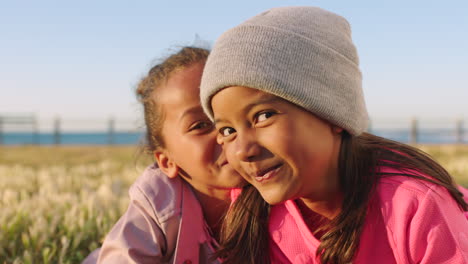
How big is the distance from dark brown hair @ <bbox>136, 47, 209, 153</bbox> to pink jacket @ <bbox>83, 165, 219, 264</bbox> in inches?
13.0

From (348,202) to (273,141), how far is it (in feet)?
1.92

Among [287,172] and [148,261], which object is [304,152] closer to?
[287,172]

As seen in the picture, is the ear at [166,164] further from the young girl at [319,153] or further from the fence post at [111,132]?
the fence post at [111,132]

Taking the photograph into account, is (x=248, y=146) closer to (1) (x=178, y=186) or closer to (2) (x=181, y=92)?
(2) (x=181, y=92)

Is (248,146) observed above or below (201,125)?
above

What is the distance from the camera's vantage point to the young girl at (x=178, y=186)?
2.78 m

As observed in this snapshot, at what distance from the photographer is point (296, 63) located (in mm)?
2176

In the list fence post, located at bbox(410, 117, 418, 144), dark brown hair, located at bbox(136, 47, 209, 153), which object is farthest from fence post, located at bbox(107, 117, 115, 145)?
dark brown hair, located at bbox(136, 47, 209, 153)

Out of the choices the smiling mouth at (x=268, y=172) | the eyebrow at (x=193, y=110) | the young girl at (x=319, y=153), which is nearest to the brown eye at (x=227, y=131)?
the young girl at (x=319, y=153)

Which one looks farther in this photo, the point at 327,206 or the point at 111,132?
the point at 111,132

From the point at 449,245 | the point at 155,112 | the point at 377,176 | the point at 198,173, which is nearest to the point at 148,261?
the point at 198,173

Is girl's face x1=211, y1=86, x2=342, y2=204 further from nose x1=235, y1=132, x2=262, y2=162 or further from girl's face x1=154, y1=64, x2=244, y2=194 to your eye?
girl's face x1=154, y1=64, x2=244, y2=194

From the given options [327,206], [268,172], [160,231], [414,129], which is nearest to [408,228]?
[327,206]

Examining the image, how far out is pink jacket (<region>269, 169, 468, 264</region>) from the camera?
2.05 metres
